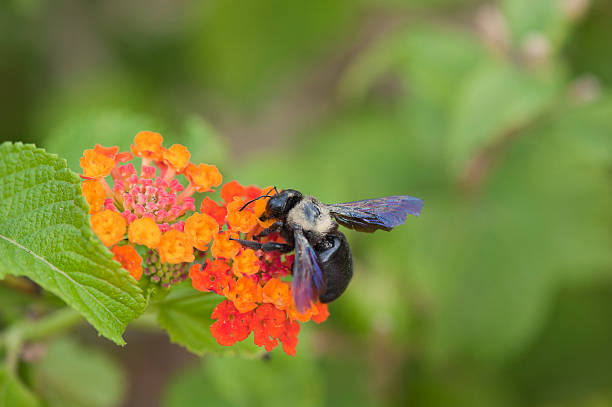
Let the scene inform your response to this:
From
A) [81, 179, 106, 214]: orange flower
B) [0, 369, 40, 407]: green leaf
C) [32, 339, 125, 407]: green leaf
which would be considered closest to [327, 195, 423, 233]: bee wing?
[81, 179, 106, 214]: orange flower

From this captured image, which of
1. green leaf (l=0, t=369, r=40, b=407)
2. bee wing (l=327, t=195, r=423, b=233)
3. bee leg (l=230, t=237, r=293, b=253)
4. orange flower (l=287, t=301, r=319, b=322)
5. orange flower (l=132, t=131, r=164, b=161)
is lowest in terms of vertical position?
green leaf (l=0, t=369, r=40, b=407)

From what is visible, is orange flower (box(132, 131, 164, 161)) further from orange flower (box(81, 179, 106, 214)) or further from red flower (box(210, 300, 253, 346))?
red flower (box(210, 300, 253, 346))

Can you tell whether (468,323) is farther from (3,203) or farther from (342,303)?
(3,203)

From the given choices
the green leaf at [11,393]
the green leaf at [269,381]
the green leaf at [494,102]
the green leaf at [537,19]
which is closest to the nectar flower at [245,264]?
the green leaf at [11,393]

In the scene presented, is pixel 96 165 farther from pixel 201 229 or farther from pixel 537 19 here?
pixel 537 19

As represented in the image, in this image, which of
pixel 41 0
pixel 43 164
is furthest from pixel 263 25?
pixel 43 164

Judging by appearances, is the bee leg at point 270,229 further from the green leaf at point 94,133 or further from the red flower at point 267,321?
the green leaf at point 94,133
